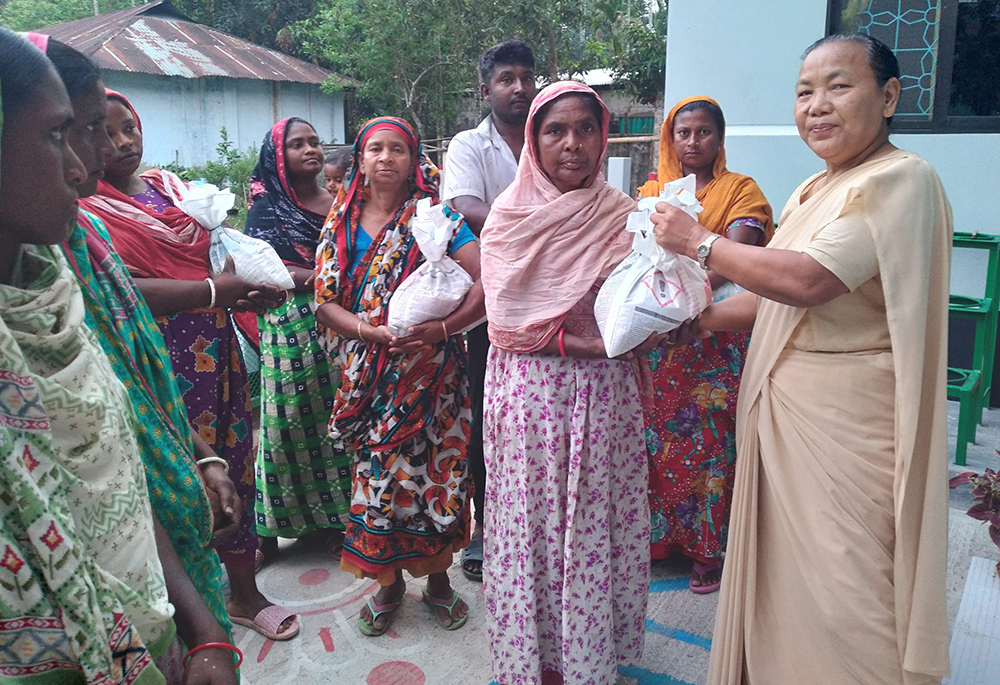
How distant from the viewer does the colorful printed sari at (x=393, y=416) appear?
2.90 meters

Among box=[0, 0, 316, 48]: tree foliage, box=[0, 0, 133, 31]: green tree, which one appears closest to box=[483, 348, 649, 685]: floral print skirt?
box=[0, 0, 316, 48]: tree foliage

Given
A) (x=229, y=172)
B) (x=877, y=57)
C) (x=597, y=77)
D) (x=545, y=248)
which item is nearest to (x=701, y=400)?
(x=545, y=248)

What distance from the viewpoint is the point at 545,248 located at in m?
2.43

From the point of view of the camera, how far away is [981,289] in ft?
17.7

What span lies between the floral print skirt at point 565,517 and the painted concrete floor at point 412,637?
350mm

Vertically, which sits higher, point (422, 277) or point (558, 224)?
point (558, 224)

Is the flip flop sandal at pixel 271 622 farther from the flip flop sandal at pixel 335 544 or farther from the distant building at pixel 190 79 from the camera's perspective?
the distant building at pixel 190 79

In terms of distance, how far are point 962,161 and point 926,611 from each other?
15.2ft

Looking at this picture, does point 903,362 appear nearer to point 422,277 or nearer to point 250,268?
point 422,277

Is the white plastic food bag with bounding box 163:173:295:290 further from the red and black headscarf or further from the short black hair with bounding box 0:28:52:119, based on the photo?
the short black hair with bounding box 0:28:52:119

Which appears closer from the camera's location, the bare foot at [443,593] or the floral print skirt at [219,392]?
the floral print skirt at [219,392]

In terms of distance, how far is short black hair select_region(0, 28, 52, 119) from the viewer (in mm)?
1021

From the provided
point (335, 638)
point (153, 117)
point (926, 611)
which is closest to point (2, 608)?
point (926, 611)

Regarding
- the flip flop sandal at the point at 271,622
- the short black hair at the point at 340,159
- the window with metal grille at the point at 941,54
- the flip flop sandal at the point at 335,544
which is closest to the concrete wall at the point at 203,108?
the short black hair at the point at 340,159
